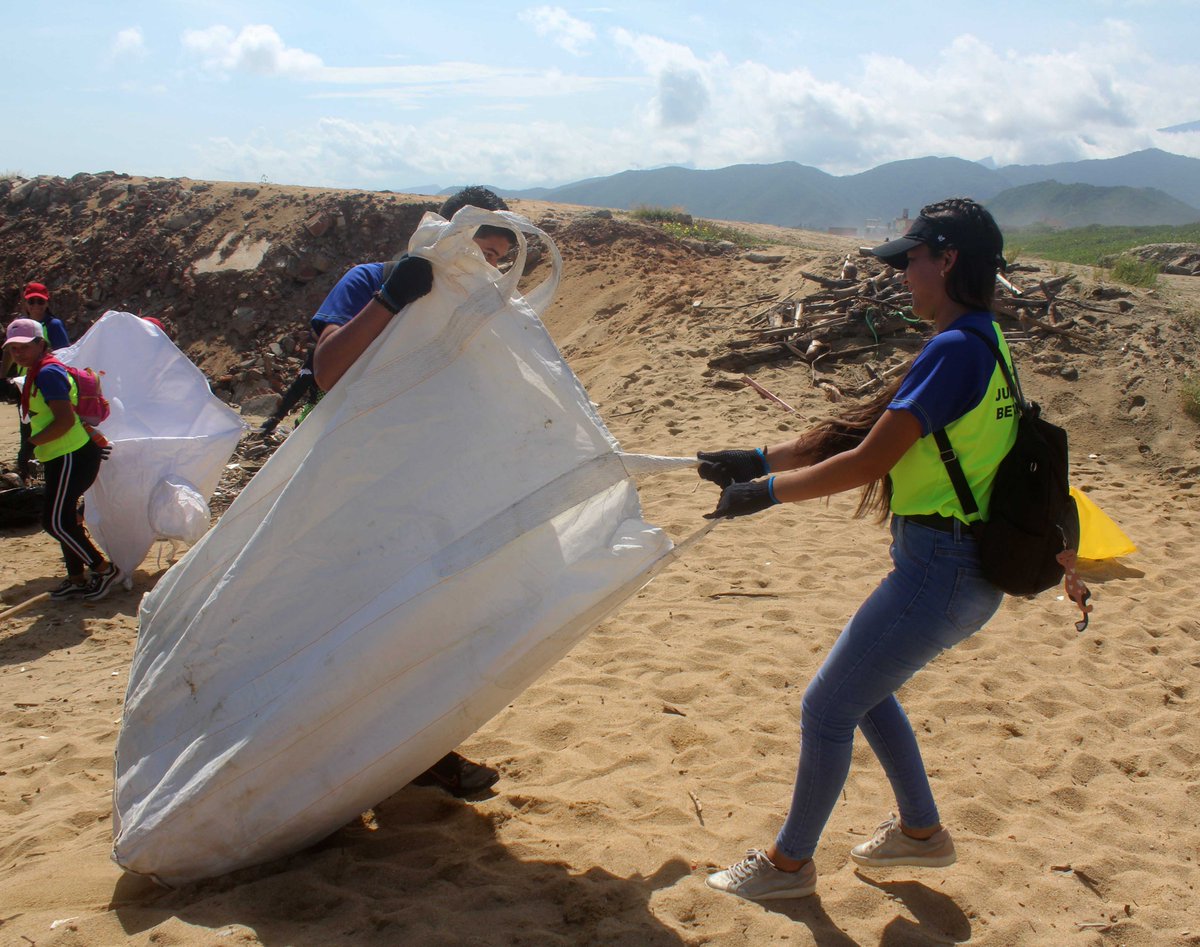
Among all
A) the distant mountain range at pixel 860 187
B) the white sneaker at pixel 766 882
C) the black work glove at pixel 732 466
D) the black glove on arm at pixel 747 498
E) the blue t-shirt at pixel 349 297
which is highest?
the distant mountain range at pixel 860 187

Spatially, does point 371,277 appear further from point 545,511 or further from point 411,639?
point 411,639

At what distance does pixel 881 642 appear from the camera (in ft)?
7.46

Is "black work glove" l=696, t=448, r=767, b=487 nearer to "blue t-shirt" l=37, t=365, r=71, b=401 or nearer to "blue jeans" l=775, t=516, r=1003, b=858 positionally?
"blue jeans" l=775, t=516, r=1003, b=858

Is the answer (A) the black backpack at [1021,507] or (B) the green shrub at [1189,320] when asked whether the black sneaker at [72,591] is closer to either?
(A) the black backpack at [1021,507]

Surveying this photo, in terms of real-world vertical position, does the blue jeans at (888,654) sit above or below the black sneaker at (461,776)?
above

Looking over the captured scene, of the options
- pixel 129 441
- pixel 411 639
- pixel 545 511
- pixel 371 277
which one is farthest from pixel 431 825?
pixel 129 441

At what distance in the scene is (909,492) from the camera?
7.44 feet

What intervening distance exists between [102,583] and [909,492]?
5.58m

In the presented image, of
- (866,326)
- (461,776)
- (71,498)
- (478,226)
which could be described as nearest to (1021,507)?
(478,226)

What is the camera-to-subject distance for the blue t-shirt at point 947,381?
82.7 inches

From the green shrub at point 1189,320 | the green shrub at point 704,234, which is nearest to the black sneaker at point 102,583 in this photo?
the green shrub at point 1189,320

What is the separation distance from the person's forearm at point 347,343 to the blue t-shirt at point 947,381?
4.69ft

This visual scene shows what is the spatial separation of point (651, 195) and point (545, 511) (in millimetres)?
131320

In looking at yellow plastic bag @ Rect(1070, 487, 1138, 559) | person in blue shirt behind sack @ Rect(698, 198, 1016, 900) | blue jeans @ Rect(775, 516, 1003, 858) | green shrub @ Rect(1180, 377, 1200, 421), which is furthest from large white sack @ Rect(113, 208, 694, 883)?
green shrub @ Rect(1180, 377, 1200, 421)
